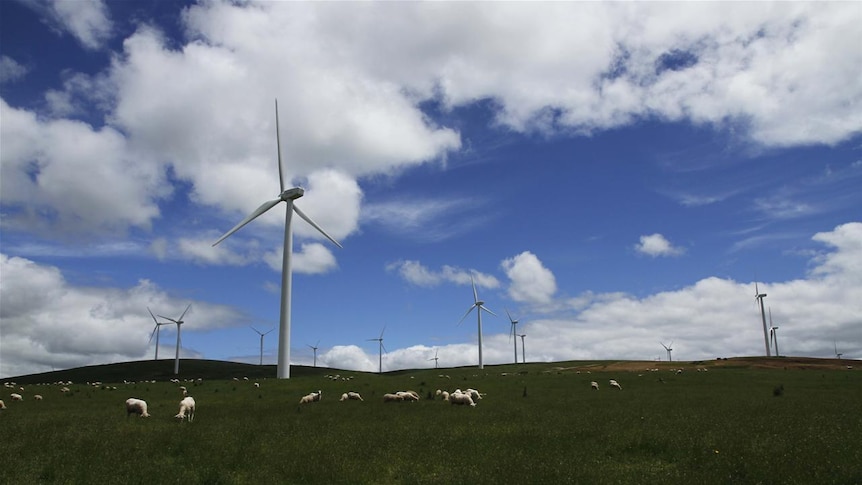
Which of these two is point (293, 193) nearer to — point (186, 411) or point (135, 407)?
point (135, 407)

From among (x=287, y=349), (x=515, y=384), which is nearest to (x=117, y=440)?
(x=515, y=384)

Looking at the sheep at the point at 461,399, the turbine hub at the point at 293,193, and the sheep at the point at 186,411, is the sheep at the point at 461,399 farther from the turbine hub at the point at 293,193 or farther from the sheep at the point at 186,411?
the turbine hub at the point at 293,193

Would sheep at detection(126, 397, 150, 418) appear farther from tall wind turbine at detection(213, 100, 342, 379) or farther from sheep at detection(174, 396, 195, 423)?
tall wind turbine at detection(213, 100, 342, 379)

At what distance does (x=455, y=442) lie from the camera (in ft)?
59.0

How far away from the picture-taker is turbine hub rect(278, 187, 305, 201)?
230 feet

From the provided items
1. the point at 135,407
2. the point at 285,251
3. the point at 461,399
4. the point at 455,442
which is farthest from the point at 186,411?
the point at 285,251

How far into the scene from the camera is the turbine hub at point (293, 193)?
70062 mm

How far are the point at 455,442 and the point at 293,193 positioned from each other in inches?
2234

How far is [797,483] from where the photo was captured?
12344mm

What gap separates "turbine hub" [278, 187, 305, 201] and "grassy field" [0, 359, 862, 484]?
4016 centimetres

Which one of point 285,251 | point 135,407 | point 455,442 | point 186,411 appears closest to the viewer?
point 455,442

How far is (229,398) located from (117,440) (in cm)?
1831

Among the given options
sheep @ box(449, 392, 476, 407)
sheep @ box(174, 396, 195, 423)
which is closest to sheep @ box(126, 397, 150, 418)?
sheep @ box(174, 396, 195, 423)

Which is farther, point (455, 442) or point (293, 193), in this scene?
point (293, 193)
